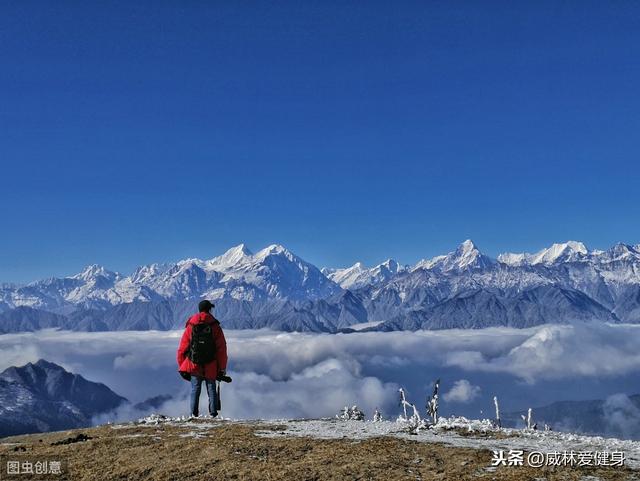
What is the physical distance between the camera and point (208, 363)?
905 inches

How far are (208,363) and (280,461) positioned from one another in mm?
8970

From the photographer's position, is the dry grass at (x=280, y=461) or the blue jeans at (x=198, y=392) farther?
the blue jeans at (x=198, y=392)

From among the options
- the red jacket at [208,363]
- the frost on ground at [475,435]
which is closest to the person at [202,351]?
the red jacket at [208,363]

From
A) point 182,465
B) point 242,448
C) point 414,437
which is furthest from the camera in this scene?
point 414,437

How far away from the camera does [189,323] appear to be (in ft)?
73.9

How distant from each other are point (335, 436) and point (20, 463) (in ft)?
29.3

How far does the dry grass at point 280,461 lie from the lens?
12867mm

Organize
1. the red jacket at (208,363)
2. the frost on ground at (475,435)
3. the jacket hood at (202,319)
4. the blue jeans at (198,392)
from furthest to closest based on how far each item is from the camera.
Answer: the blue jeans at (198,392) → the red jacket at (208,363) → the jacket hood at (202,319) → the frost on ground at (475,435)

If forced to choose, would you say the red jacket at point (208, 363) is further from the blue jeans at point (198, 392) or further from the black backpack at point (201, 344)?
the blue jeans at point (198, 392)

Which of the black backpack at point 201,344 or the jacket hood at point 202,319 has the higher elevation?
the jacket hood at point 202,319

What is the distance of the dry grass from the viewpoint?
42.2 feet

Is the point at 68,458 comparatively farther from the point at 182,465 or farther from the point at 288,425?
the point at 288,425

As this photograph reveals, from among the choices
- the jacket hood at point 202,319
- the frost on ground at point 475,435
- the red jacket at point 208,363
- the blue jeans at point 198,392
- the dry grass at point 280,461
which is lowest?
the frost on ground at point 475,435

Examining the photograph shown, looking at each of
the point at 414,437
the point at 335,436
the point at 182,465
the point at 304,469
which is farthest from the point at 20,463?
the point at 414,437
